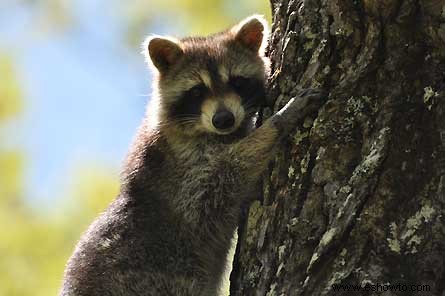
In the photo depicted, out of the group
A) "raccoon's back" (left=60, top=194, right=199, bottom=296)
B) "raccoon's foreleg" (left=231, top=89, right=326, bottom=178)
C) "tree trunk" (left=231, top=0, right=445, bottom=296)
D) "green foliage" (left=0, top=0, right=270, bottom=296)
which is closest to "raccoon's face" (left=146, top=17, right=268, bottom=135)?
"raccoon's foreleg" (left=231, top=89, right=326, bottom=178)

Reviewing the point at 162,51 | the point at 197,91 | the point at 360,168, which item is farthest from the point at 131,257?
the point at 360,168

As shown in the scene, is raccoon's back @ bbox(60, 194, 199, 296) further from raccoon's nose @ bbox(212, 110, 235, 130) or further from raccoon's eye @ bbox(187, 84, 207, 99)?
raccoon's eye @ bbox(187, 84, 207, 99)

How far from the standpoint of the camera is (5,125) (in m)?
13.5

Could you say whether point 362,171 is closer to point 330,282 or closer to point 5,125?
point 330,282

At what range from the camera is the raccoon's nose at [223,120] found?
16.4 feet

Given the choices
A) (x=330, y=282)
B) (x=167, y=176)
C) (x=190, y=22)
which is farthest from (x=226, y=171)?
(x=190, y=22)

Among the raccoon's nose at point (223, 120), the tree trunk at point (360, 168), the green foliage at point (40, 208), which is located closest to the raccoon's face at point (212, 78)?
the raccoon's nose at point (223, 120)

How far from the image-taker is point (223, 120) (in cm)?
500

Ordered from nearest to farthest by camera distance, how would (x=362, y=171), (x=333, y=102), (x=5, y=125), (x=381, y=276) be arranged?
(x=381, y=276) → (x=362, y=171) → (x=333, y=102) → (x=5, y=125)

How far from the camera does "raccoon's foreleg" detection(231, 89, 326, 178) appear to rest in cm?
402

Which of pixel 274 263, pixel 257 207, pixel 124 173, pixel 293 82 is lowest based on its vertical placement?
pixel 274 263

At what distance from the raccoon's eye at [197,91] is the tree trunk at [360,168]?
1296mm

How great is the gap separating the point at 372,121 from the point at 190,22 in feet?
32.9

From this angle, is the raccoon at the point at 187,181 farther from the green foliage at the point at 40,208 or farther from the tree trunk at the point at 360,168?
the green foliage at the point at 40,208
